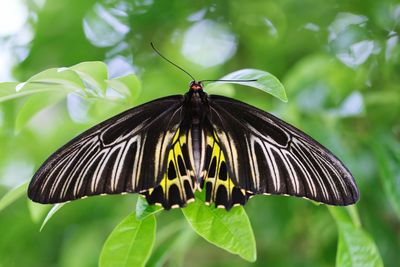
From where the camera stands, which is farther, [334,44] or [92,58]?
[92,58]

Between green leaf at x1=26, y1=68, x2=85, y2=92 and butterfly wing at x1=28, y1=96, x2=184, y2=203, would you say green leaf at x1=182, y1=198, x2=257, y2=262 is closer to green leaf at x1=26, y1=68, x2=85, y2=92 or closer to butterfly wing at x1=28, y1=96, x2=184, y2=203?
butterfly wing at x1=28, y1=96, x2=184, y2=203

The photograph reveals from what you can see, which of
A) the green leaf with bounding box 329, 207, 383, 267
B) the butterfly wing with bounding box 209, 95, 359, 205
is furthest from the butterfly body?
the green leaf with bounding box 329, 207, 383, 267

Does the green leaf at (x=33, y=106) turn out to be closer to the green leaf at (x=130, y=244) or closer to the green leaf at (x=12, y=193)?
the green leaf at (x=12, y=193)

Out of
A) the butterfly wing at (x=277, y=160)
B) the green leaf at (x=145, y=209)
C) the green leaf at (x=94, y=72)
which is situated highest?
the green leaf at (x=94, y=72)

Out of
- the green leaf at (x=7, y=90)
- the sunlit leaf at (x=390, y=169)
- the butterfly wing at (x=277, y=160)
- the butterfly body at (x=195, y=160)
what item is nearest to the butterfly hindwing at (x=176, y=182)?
the butterfly body at (x=195, y=160)

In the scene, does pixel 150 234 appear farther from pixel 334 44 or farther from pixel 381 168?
pixel 334 44

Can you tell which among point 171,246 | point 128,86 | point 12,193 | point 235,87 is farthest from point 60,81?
point 235,87

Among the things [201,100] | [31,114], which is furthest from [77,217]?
[201,100]
